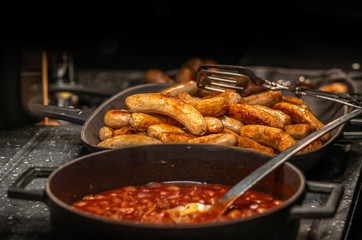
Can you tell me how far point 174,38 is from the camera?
5.55 meters

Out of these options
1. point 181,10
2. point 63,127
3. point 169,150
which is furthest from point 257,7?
point 169,150

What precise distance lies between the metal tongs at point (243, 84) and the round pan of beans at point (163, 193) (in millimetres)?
701

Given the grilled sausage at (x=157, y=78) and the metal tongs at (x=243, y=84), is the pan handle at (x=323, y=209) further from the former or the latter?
the grilled sausage at (x=157, y=78)

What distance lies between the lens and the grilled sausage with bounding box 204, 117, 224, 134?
1.66m

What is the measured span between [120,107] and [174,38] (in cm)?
366

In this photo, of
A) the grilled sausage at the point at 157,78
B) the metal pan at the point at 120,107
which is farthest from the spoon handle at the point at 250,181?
the grilled sausage at the point at 157,78

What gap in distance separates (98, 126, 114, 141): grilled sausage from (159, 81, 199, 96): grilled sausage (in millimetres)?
343

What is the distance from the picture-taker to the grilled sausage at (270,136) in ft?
5.23

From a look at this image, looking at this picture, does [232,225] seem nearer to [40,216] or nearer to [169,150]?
[169,150]

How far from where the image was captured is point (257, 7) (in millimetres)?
6004

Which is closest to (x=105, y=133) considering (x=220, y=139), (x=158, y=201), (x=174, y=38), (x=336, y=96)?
(x=220, y=139)

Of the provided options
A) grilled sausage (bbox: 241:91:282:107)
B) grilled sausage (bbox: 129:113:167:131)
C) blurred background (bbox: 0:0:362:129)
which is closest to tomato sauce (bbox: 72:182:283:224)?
grilled sausage (bbox: 129:113:167:131)

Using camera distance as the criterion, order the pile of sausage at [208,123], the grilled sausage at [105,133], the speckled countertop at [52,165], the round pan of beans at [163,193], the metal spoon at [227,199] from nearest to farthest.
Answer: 1. the round pan of beans at [163,193]
2. the metal spoon at [227,199]
3. the speckled countertop at [52,165]
4. the pile of sausage at [208,123]
5. the grilled sausage at [105,133]

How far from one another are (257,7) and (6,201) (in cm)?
502
